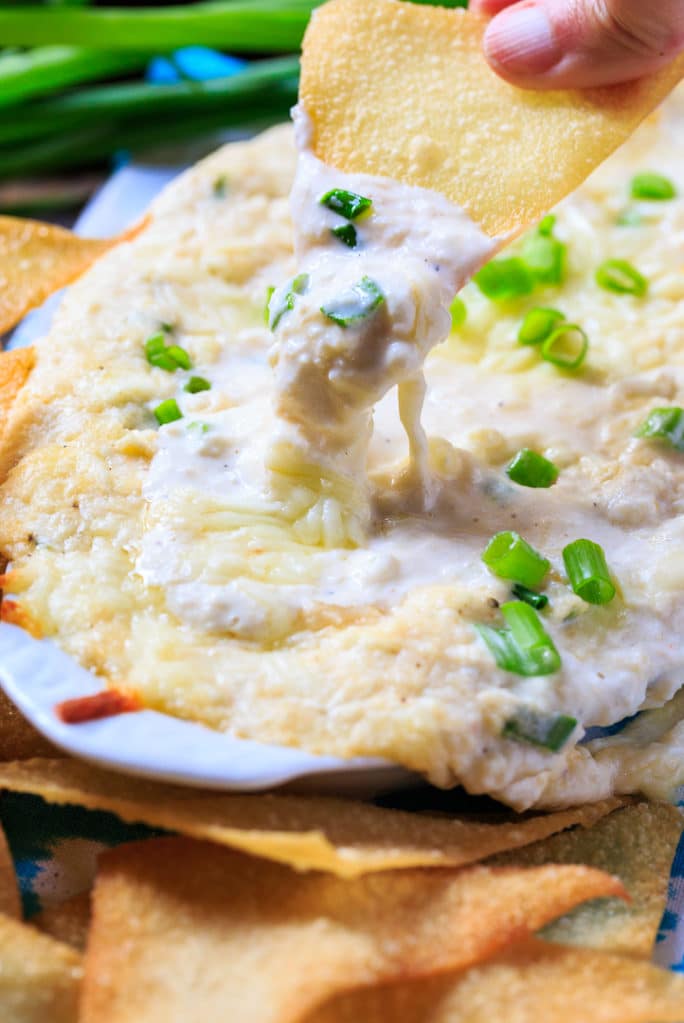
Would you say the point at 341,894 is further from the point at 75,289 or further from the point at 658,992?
the point at 75,289

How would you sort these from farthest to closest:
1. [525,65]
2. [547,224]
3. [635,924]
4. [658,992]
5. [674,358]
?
[547,224]
[674,358]
[525,65]
[635,924]
[658,992]

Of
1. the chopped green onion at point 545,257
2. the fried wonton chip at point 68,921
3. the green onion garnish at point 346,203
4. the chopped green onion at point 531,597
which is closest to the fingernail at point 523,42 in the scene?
the green onion garnish at point 346,203

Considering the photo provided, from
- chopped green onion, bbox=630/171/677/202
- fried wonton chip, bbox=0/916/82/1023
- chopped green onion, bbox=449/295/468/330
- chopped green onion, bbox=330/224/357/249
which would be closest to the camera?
fried wonton chip, bbox=0/916/82/1023

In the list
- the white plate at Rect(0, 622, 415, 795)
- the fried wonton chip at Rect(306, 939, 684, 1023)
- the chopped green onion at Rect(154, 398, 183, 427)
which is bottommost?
the fried wonton chip at Rect(306, 939, 684, 1023)

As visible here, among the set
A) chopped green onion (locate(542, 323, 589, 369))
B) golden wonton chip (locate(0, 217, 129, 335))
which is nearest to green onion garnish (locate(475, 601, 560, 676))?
chopped green onion (locate(542, 323, 589, 369))

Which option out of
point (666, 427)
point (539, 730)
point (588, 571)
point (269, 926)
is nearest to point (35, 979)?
point (269, 926)

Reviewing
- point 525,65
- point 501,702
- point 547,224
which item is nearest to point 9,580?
point 501,702

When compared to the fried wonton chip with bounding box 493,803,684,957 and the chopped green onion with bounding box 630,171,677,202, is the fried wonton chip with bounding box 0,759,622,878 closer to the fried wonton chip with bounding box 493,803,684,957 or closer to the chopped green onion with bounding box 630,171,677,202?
the fried wonton chip with bounding box 493,803,684,957

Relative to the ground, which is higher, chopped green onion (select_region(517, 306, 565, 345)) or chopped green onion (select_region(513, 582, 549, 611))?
chopped green onion (select_region(517, 306, 565, 345))
